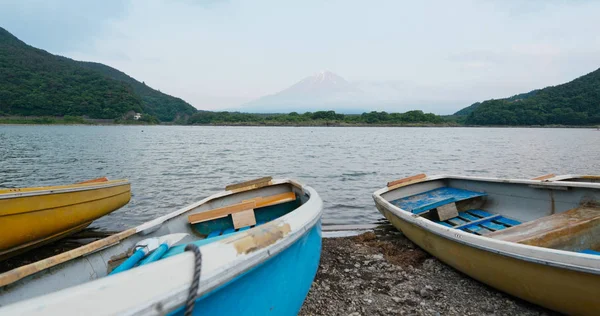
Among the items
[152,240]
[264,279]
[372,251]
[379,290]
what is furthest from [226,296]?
[372,251]

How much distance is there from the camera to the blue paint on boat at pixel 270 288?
202cm

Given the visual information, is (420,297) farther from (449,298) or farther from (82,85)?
(82,85)

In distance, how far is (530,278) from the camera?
3756mm

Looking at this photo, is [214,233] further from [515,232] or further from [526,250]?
[515,232]

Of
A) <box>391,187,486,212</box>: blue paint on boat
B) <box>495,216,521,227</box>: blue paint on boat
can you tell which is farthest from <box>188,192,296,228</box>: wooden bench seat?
<box>495,216,521,227</box>: blue paint on boat

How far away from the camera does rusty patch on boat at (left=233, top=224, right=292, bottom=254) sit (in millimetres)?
2196

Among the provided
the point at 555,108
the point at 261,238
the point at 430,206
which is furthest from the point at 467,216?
the point at 555,108

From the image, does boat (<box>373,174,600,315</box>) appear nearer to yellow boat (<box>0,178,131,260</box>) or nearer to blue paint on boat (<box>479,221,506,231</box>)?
blue paint on boat (<box>479,221,506,231</box>)

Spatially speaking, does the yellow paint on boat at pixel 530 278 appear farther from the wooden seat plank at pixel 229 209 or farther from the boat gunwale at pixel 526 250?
the wooden seat plank at pixel 229 209

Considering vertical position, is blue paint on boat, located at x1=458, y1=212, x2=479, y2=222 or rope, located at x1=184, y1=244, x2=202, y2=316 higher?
rope, located at x1=184, y1=244, x2=202, y2=316

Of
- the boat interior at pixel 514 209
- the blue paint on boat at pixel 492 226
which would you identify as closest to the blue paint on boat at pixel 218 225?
the boat interior at pixel 514 209

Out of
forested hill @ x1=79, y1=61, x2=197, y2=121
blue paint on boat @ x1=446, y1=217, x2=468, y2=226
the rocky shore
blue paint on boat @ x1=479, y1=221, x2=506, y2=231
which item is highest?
forested hill @ x1=79, y1=61, x2=197, y2=121

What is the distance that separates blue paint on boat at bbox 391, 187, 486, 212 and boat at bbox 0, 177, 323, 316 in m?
3.64

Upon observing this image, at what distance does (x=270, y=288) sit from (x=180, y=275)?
950 millimetres
